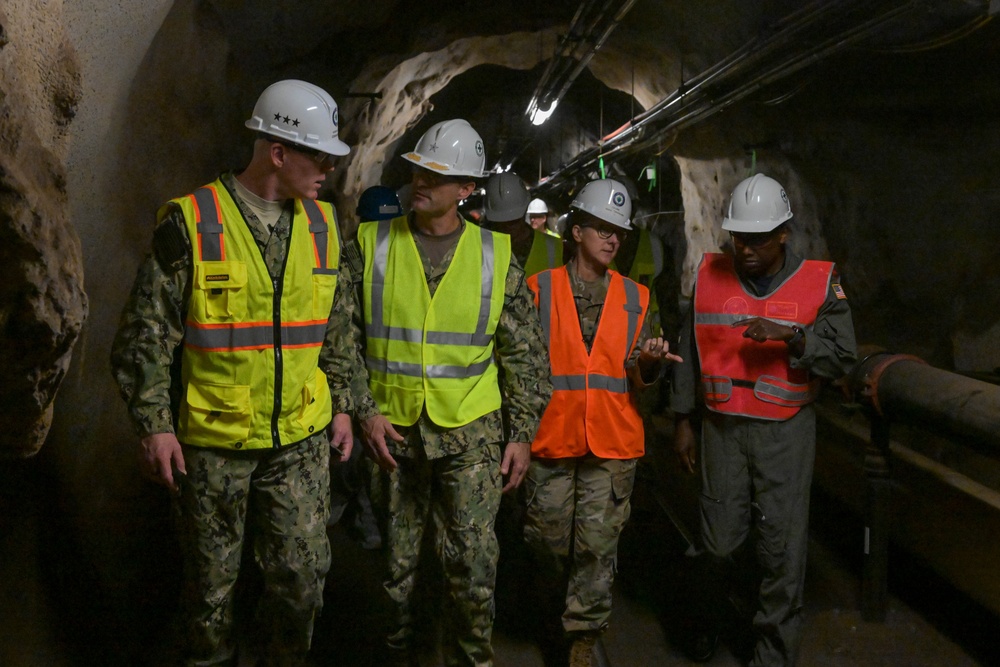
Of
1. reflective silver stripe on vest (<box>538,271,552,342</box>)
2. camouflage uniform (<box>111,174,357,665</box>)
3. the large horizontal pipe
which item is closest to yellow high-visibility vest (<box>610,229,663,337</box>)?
the large horizontal pipe

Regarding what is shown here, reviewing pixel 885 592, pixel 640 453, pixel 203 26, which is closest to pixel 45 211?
pixel 203 26

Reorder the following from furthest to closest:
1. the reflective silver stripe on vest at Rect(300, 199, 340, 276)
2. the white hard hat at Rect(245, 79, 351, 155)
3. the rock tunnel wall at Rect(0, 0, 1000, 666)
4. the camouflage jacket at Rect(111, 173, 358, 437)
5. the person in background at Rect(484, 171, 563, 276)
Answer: the person in background at Rect(484, 171, 563, 276) < the reflective silver stripe on vest at Rect(300, 199, 340, 276) < the white hard hat at Rect(245, 79, 351, 155) < the camouflage jacket at Rect(111, 173, 358, 437) < the rock tunnel wall at Rect(0, 0, 1000, 666)

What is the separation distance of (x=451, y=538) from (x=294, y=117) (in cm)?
165

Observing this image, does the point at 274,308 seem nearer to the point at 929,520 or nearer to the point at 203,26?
the point at 203,26

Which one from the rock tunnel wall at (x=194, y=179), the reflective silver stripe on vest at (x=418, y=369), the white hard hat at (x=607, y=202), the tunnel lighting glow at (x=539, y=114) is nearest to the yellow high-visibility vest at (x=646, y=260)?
the rock tunnel wall at (x=194, y=179)

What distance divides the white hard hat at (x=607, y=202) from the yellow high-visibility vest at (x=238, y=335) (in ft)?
5.17

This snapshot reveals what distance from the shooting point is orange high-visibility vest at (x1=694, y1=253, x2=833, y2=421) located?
3.61m

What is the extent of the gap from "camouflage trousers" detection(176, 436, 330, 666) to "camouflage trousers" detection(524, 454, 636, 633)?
110 cm

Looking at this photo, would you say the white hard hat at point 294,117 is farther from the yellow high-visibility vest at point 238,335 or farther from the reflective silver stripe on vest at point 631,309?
the reflective silver stripe on vest at point 631,309

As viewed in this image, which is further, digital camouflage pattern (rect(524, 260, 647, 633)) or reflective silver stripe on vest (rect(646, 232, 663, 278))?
reflective silver stripe on vest (rect(646, 232, 663, 278))

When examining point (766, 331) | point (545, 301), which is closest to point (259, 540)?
point (545, 301)

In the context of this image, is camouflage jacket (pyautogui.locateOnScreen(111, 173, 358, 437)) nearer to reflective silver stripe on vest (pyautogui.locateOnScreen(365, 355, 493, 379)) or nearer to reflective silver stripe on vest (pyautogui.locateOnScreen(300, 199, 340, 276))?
reflective silver stripe on vest (pyautogui.locateOnScreen(300, 199, 340, 276))

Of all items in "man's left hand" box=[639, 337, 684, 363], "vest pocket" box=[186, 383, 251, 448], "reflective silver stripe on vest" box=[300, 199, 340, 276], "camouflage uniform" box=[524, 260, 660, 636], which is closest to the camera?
"vest pocket" box=[186, 383, 251, 448]

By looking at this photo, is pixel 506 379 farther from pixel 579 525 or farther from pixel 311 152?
pixel 311 152
